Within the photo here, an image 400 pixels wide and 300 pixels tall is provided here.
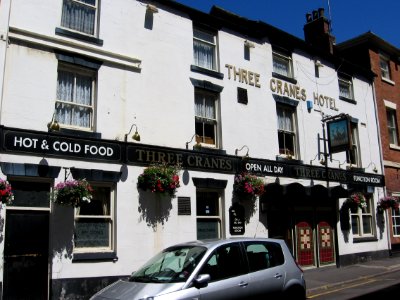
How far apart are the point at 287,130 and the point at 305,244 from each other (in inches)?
170

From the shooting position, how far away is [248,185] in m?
14.2

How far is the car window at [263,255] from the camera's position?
7846mm

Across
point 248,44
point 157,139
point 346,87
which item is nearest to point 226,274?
point 157,139

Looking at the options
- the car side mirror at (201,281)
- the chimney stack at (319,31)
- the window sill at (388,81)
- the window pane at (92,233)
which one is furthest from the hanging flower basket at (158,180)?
the window sill at (388,81)

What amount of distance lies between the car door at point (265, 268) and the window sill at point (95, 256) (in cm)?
459

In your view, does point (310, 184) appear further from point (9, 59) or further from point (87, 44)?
Result: point (9, 59)

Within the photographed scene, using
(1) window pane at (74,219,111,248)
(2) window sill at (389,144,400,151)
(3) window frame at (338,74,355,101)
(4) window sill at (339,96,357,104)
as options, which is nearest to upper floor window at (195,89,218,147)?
(1) window pane at (74,219,111,248)

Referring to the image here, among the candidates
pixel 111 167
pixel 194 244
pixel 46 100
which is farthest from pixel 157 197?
pixel 194 244

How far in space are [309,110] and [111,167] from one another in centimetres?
946

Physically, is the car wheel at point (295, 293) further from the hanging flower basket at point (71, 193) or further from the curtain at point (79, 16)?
the curtain at point (79, 16)

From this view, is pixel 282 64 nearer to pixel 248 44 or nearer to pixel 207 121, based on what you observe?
pixel 248 44

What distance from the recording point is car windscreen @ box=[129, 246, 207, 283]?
22.9 ft

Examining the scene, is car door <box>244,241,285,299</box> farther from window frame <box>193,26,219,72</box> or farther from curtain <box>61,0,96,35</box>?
window frame <box>193,26,219,72</box>

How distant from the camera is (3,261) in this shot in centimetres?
976
